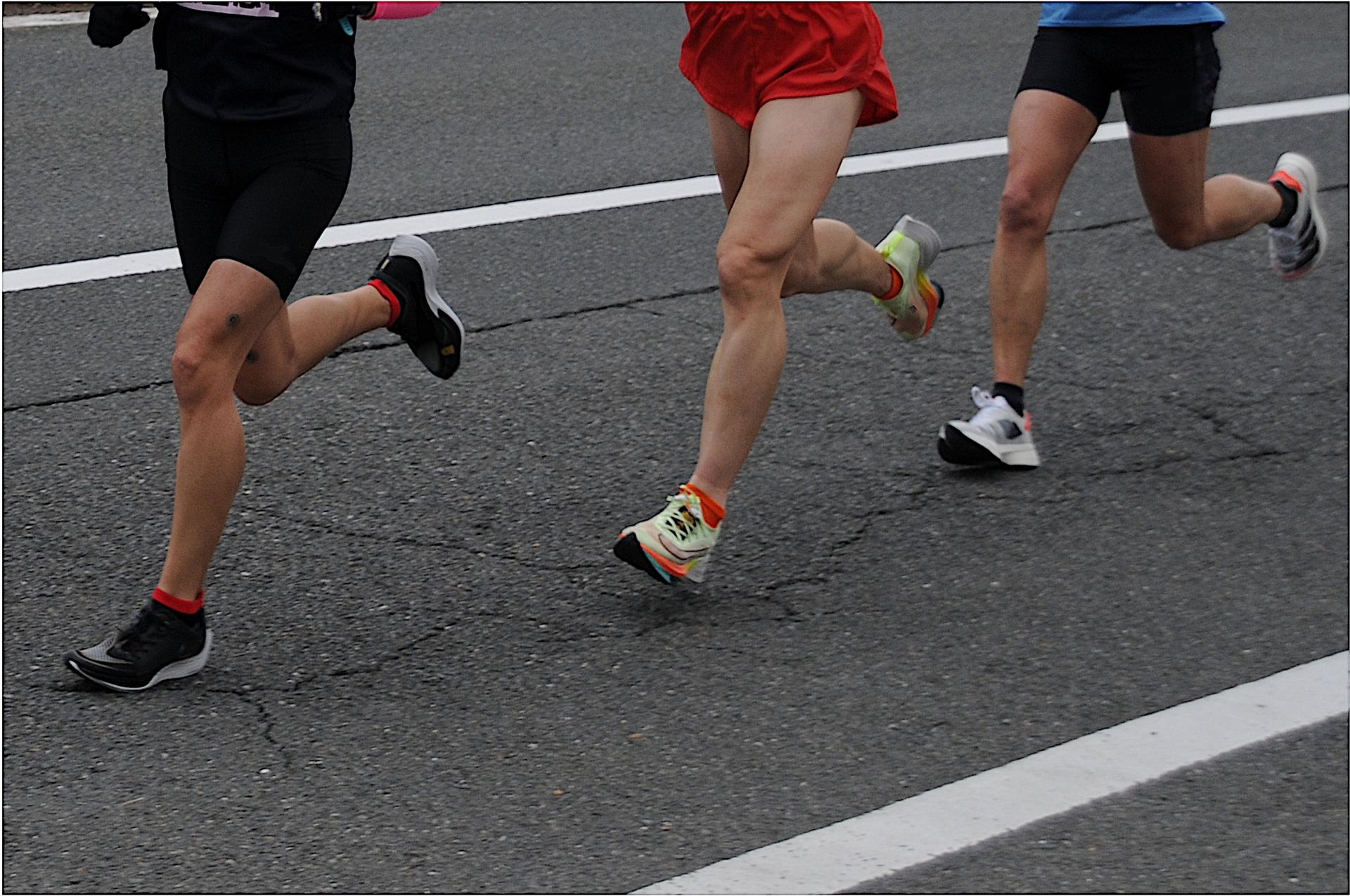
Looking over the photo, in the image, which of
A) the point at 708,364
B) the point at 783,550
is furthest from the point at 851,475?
the point at 708,364

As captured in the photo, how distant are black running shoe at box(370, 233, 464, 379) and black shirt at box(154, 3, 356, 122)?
1.04m

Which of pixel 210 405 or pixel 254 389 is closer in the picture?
pixel 210 405

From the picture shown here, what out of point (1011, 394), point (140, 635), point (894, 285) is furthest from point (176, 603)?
point (1011, 394)

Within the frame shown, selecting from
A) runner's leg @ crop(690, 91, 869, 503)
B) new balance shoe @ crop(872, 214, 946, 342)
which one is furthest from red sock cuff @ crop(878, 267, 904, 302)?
runner's leg @ crop(690, 91, 869, 503)

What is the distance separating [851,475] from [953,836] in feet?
5.65

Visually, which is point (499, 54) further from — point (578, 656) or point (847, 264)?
point (578, 656)

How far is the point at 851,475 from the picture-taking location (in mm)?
4664

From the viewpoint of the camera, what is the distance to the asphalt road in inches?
120

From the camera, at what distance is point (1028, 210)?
15.4 ft

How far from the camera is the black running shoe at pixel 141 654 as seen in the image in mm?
3418

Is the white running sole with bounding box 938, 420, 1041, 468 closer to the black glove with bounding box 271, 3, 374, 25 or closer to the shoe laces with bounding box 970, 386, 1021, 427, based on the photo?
the shoe laces with bounding box 970, 386, 1021, 427

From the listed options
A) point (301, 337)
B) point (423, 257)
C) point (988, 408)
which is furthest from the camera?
point (988, 408)

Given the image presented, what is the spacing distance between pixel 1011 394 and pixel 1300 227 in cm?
133

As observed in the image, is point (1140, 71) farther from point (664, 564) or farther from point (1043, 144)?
point (664, 564)
